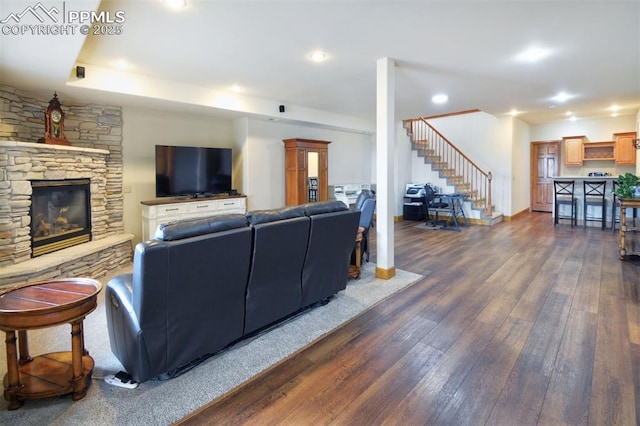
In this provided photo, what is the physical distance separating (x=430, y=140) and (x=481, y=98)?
3452mm

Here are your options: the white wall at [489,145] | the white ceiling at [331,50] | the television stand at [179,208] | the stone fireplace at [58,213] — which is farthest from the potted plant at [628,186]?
the stone fireplace at [58,213]

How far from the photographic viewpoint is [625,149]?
8.31 m

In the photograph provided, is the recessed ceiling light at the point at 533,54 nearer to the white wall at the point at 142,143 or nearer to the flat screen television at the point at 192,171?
the flat screen television at the point at 192,171

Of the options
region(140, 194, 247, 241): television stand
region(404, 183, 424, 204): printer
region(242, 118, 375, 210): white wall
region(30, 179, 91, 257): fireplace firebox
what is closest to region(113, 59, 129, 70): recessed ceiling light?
region(30, 179, 91, 257): fireplace firebox

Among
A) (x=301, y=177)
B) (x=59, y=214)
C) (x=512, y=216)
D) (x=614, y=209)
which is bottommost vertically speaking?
(x=512, y=216)

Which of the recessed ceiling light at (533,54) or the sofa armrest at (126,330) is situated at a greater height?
the recessed ceiling light at (533,54)

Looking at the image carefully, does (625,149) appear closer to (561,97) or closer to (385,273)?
(561,97)

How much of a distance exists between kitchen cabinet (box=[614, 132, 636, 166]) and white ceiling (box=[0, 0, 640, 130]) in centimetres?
346

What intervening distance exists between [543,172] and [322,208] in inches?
378

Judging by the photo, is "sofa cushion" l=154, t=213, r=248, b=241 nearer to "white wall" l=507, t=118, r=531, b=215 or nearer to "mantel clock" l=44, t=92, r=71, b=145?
"mantel clock" l=44, t=92, r=71, b=145

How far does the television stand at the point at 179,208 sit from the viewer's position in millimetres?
5043

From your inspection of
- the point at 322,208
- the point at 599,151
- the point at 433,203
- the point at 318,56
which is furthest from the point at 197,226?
the point at 599,151

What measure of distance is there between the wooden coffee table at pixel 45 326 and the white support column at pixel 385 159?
114 inches

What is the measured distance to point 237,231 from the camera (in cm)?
224
